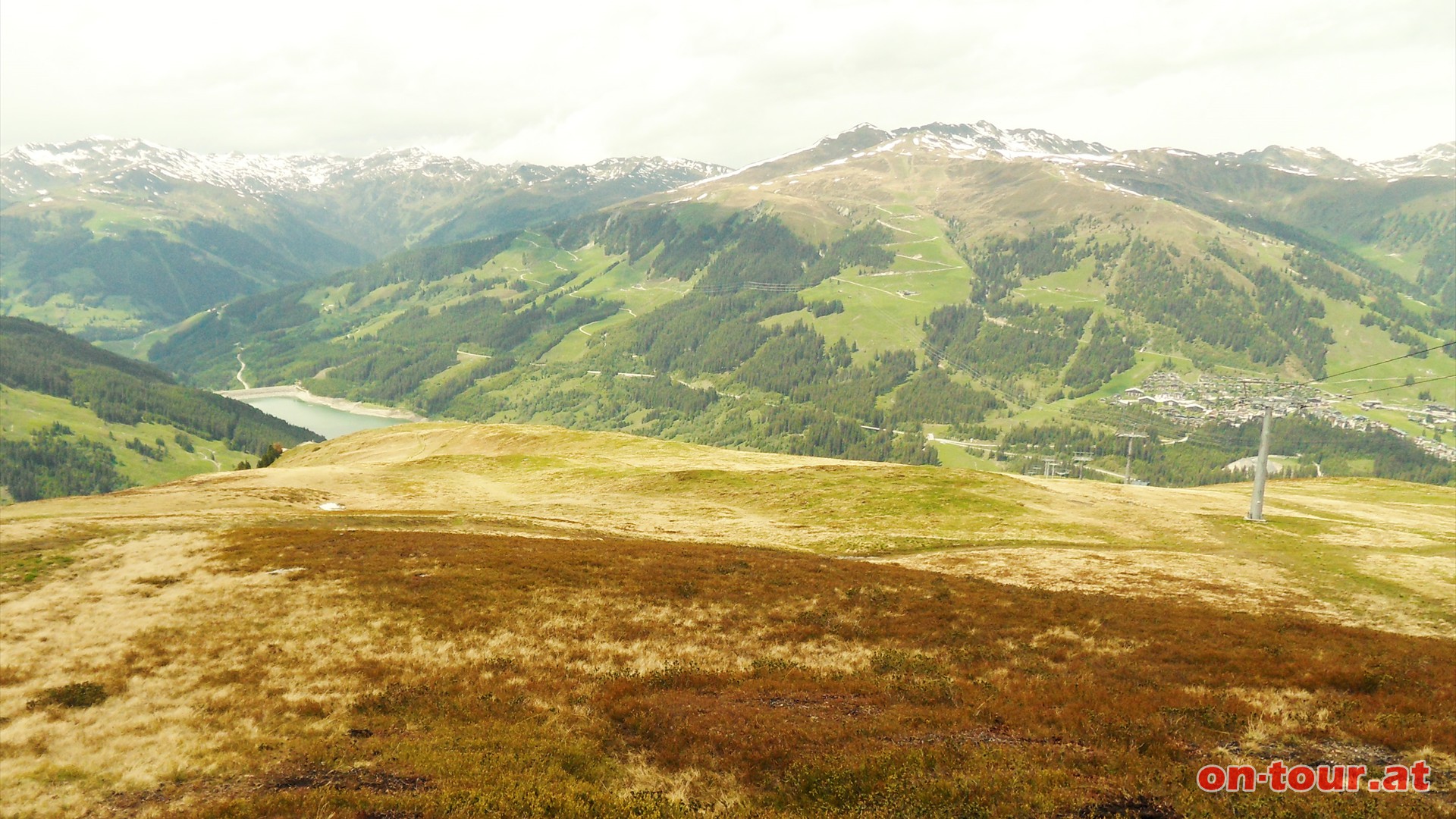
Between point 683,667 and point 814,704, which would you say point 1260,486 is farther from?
point 683,667

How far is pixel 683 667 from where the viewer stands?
91.2ft

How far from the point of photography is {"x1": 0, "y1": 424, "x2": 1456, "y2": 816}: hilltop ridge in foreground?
1798cm

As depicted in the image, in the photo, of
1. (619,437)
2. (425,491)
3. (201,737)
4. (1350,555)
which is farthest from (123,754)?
(619,437)

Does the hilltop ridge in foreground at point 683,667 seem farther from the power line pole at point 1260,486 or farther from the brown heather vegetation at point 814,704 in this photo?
the power line pole at point 1260,486

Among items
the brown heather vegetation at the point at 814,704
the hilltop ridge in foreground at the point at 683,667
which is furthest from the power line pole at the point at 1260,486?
the brown heather vegetation at the point at 814,704

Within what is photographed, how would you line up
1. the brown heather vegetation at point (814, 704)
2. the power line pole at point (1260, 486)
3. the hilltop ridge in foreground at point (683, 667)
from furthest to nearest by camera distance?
the power line pole at point (1260, 486) → the hilltop ridge in foreground at point (683, 667) → the brown heather vegetation at point (814, 704)

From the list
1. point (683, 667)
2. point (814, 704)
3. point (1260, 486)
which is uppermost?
point (1260, 486)

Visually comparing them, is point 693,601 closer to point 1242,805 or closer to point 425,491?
point 1242,805

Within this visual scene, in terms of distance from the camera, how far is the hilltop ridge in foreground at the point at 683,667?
1798cm

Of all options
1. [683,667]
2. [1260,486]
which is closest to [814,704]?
[683,667]

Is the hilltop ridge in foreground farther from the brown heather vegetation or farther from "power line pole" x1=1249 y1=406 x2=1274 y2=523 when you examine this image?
"power line pole" x1=1249 y1=406 x2=1274 y2=523

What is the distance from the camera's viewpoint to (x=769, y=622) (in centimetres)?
3456

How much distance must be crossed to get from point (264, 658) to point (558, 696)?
13.9 m

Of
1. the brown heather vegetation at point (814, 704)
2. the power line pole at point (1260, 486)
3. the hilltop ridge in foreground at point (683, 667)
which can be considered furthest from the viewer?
the power line pole at point (1260, 486)
